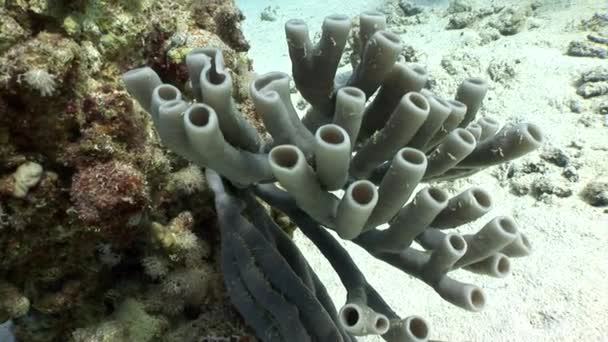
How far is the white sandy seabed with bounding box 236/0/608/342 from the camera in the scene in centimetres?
258

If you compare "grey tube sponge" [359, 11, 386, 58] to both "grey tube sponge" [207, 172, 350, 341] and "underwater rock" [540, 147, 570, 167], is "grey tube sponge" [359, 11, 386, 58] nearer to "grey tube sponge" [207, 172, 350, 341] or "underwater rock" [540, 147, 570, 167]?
"grey tube sponge" [207, 172, 350, 341]

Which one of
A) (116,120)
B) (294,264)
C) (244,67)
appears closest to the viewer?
(116,120)

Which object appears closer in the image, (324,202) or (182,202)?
(324,202)

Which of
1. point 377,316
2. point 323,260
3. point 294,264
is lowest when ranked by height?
point 323,260

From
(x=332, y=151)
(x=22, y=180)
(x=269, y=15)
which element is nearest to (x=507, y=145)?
(x=332, y=151)

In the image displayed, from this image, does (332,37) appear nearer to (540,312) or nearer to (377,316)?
(377,316)

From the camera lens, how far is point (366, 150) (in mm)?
1738

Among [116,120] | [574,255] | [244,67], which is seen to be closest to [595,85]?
[574,255]

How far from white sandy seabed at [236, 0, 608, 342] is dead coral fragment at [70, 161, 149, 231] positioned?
1727mm

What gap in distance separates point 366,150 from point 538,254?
2.05 m

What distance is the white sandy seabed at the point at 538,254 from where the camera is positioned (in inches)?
101

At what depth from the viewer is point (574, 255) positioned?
2.96 meters

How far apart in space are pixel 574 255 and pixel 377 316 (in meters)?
2.15

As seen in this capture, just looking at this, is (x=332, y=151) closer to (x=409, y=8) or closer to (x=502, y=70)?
(x=502, y=70)
